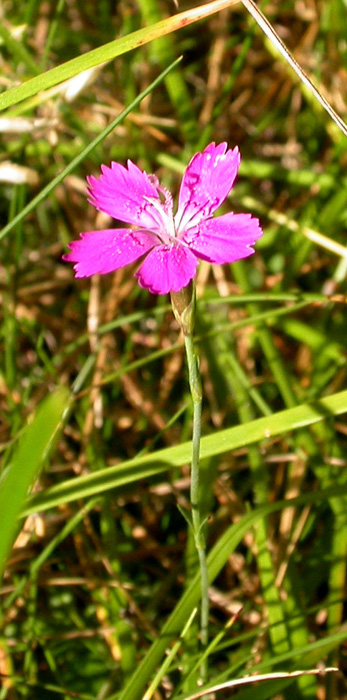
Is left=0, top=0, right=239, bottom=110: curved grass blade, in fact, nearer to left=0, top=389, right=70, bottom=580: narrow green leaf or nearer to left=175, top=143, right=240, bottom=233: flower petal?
left=175, top=143, right=240, bottom=233: flower petal

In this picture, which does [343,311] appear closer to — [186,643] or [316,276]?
[316,276]

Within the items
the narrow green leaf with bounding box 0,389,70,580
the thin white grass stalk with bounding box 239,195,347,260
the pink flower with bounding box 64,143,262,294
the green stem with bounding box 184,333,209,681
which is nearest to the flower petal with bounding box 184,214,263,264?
the pink flower with bounding box 64,143,262,294

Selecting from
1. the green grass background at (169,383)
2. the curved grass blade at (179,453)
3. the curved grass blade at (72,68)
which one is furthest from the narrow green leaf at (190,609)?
the curved grass blade at (72,68)

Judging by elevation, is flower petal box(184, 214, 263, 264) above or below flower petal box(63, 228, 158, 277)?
below

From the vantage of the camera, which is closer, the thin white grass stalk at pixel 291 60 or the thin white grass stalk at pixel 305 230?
the thin white grass stalk at pixel 291 60

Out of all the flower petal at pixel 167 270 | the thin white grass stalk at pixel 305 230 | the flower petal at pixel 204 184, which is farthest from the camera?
the thin white grass stalk at pixel 305 230

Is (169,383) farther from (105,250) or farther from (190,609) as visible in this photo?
(105,250)

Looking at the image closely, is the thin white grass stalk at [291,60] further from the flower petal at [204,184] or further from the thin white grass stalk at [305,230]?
the thin white grass stalk at [305,230]

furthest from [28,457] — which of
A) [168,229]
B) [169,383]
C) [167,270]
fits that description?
[169,383]
